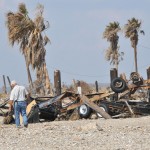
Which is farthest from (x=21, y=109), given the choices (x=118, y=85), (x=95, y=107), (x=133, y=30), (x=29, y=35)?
(x=133, y=30)

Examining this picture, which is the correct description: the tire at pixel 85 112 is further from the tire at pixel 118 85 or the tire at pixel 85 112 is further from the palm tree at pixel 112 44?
the palm tree at pixel 112 44

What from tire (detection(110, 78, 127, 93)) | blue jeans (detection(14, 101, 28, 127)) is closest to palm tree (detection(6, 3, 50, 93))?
tire (detection(110, 78, 127, 93))

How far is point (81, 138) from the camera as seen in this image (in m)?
16.2

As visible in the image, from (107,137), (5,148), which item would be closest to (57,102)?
(107,137)

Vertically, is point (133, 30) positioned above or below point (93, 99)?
above

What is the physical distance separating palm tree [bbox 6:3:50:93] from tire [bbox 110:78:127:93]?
20.0 m

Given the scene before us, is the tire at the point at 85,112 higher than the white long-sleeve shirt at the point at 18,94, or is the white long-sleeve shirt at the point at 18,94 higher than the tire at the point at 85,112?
the white long-sleeve shirt at the point at 18,94

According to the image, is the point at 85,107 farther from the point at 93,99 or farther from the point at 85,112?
the point at 93,99

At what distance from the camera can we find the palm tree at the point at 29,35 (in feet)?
156

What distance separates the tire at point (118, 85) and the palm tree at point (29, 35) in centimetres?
1995

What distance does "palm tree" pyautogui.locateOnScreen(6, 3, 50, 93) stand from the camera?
47.5 m

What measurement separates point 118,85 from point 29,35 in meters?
21.3

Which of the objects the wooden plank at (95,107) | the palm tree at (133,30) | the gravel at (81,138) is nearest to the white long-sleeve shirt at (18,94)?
the gravel at (81,138)

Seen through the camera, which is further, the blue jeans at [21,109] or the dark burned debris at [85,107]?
the dark burned debris at [85,107]
